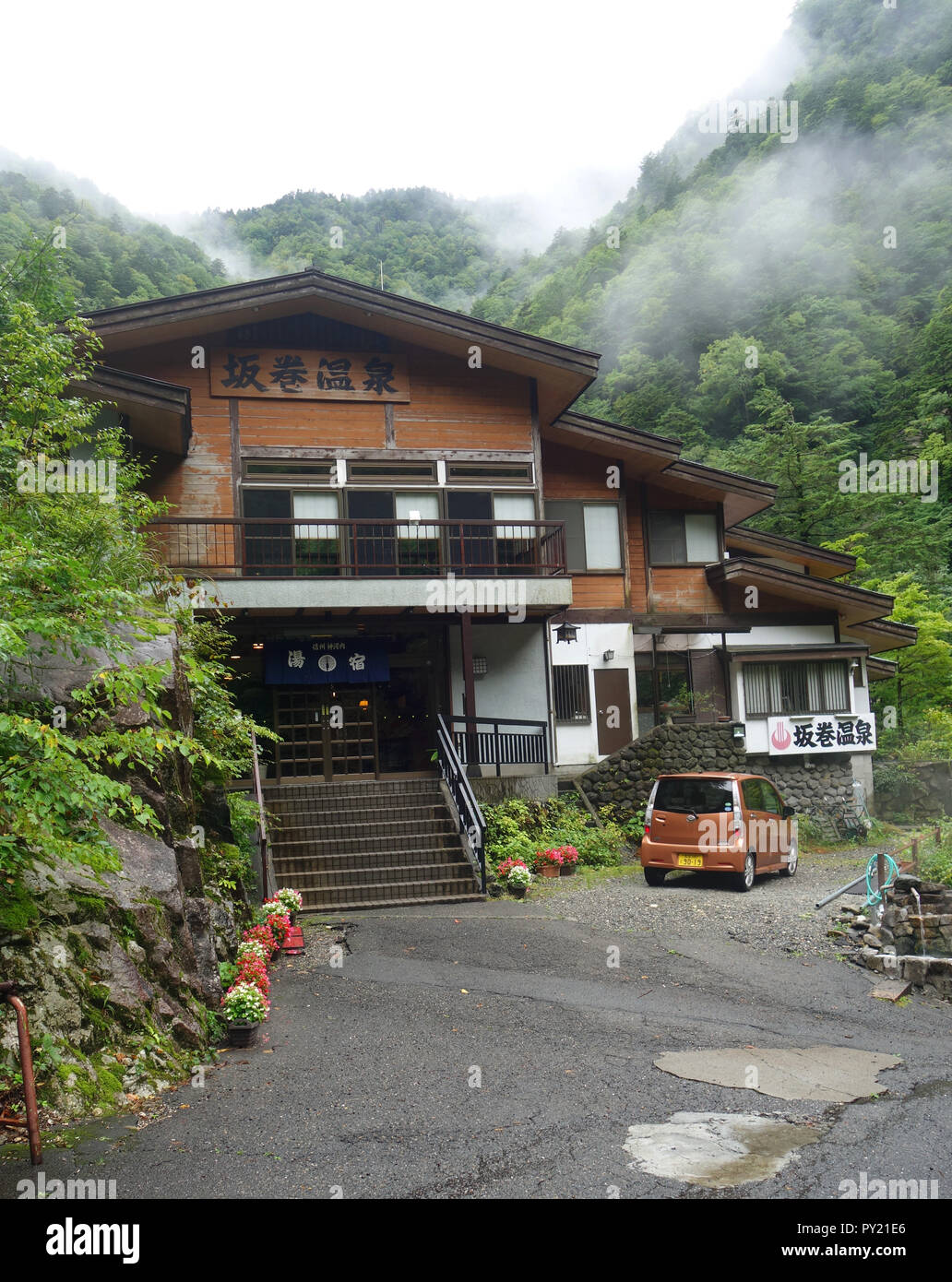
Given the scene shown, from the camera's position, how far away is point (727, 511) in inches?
826

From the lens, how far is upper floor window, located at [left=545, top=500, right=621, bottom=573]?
19.0 metres

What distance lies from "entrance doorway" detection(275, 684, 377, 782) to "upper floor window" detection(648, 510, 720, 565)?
724cm

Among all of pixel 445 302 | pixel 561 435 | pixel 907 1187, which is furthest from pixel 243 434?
pixel 445 302

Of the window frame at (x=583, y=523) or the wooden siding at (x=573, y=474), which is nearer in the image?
the window frame at (x=583, y=523)

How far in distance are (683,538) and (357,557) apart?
7.76 meters

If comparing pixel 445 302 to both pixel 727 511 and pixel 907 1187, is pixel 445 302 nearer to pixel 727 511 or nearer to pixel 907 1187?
pixel 727 511

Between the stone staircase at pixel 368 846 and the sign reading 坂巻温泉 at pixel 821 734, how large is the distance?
8377mm

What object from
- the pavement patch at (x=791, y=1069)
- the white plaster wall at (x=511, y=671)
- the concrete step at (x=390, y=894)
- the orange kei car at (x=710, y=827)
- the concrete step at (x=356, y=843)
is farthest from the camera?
the white plaster wall at (x=511, y=671)

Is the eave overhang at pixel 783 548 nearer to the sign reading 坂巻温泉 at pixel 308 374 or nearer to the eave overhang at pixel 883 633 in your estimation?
the eave overhang at pixel 883 633

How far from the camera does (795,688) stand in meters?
19.8

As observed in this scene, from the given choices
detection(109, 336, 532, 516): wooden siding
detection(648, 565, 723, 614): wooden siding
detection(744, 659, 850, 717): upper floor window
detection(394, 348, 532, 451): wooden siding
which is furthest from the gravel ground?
detection(109, 336, 532, 516): wooden siding

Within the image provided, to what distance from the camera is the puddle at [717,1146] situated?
4352 mm

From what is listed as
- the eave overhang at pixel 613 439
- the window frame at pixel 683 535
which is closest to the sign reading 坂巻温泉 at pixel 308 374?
the eave overhang at pixel 613 439

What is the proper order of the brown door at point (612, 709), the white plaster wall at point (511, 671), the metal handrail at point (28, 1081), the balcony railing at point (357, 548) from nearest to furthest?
the metal handrail at point (28, 1081) → the balcony railing at point (357, 548) → the white plaster wall at point (511, 671) → the brown door at point (612, 709)
